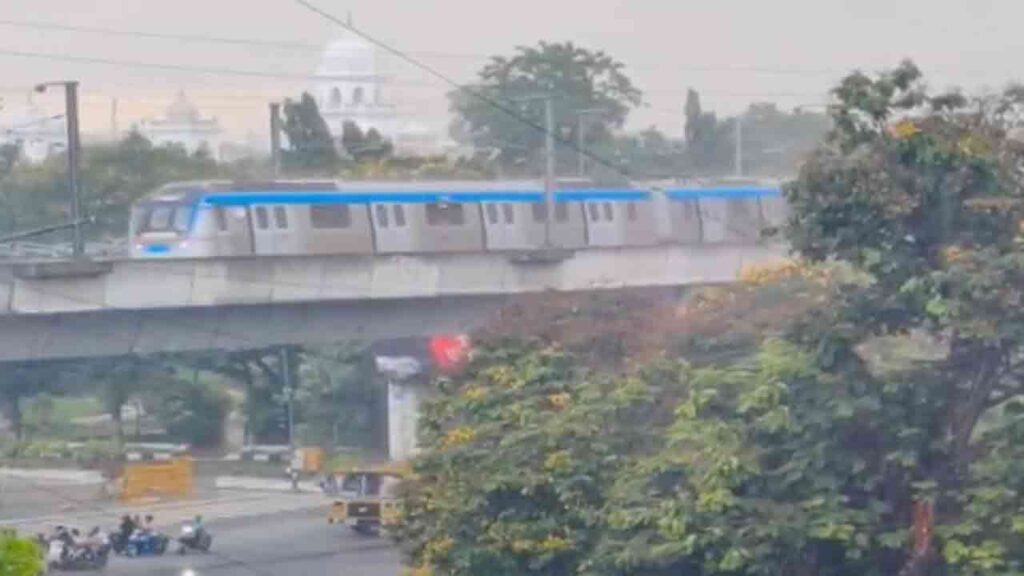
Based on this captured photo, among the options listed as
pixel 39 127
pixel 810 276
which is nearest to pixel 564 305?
pixel 810 276

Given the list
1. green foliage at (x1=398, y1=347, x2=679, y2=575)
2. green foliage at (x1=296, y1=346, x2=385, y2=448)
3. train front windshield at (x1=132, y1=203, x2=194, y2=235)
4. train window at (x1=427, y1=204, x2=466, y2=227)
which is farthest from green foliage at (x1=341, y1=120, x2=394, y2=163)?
green foliage at (x1=398, y1=347, x2=679, y2=575)

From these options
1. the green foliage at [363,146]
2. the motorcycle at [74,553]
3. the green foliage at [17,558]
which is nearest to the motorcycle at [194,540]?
the motorcycle at [74,553]

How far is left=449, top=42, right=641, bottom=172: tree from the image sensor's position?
4394 centimetres

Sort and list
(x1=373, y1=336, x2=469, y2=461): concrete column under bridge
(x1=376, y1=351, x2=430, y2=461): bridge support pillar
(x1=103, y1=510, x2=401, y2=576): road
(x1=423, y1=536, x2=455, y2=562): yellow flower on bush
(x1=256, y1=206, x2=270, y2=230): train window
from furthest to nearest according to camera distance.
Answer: (x1=376, y1=351, x2=430, y2=461): bridge support pillar → (x1=373, y1=336, x2=469, y2=461): concrete column under bridge → (x1=256, y1=206, x2=270, y2=230): train window → (x1=103, y1=510, x2=401, y2=576): road → (x1=423, y1=536, x2=455, y2=562): yellow flower on bush

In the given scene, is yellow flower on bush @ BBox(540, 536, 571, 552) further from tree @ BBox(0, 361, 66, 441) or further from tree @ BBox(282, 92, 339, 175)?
tree @ BBox(282, 92, 339, 175)

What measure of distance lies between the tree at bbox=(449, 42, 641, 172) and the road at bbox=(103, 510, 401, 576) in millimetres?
14961

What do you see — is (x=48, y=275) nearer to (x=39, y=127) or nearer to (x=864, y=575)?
(x=864, y=575)

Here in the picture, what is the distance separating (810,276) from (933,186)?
1767 millimetres

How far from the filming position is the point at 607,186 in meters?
33.8

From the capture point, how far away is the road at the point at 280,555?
24875mm

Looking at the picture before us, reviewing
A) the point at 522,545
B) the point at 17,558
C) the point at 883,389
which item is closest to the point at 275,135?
the point at 522,545

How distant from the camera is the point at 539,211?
33156mm

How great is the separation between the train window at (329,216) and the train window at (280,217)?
0.35 metres

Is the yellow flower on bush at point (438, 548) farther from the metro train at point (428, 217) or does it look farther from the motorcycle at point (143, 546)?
the metro train at point (428, 217)
